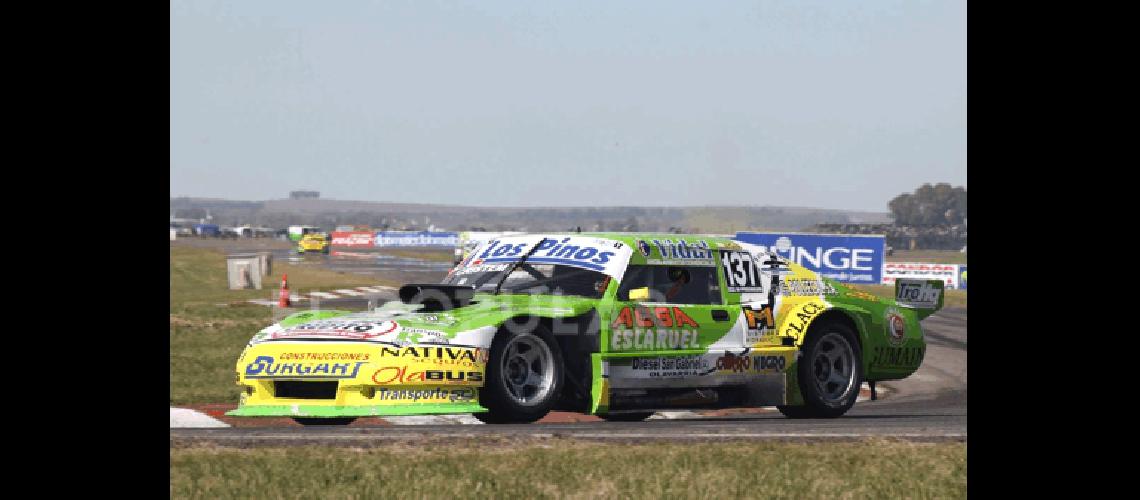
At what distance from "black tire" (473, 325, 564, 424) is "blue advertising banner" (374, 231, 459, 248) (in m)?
87.0

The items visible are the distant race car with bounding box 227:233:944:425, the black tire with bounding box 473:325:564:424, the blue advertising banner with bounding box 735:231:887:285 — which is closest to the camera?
the distant race car with bounding box 227:233:944:425

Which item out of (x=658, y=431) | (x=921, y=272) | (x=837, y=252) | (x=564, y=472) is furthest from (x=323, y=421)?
(x=921, y=272)

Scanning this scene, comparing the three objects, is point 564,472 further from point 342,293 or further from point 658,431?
point 342,293

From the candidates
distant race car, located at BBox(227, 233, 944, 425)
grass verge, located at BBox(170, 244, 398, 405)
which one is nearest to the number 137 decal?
distant race car, located at BBox(227, 233, 944, 425)

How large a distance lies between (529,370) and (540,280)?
1.13m

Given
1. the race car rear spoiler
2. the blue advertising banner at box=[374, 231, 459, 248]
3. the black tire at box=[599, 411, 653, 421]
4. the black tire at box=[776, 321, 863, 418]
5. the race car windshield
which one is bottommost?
the black tire at box=[599, 411, 653, 421]

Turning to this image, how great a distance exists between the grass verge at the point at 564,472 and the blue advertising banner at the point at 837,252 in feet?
91.9

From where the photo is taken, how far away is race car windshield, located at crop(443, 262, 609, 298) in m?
10.3

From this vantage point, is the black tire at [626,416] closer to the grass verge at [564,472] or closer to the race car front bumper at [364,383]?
the race car front bumper at [364,383]

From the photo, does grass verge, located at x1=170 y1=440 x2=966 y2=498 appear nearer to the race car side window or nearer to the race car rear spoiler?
the race car side window

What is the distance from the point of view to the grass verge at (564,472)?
7305 mm

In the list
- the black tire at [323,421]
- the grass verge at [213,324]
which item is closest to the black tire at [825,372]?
the black tire at [323,421]

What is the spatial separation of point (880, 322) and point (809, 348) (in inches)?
35.7
